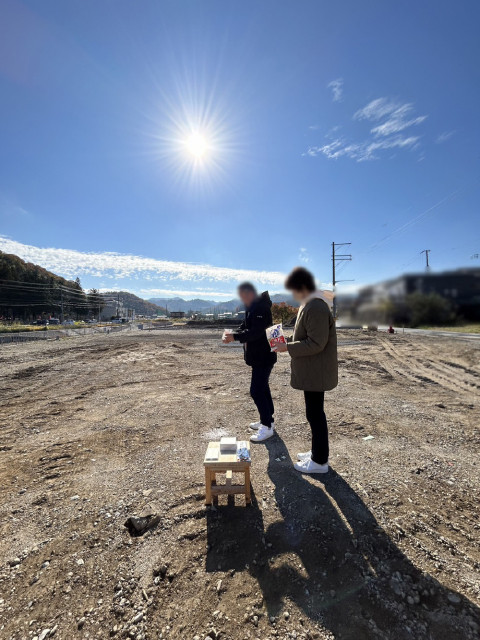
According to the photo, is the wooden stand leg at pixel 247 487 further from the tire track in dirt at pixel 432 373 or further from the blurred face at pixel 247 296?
the tire track in dirt at pixel 432 373

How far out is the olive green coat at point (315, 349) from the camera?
2809 mm

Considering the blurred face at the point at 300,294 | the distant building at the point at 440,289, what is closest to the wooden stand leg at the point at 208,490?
the blurred face at the point at 300,294

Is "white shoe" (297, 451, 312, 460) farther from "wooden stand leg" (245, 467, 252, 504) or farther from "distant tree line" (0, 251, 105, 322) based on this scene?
"distant tree line" (0, 251, 105, 322)

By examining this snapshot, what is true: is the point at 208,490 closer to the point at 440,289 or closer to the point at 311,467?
the point at 311,467

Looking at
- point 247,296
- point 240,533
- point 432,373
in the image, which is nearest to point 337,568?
point 240,533

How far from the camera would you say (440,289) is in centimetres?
269

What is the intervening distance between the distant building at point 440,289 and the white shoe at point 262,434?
2.53 m

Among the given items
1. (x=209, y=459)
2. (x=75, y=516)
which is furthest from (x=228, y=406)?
(x=75, y=516)

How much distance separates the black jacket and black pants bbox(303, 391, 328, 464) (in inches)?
35.6

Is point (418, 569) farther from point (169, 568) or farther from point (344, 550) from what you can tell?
point (169, 568)

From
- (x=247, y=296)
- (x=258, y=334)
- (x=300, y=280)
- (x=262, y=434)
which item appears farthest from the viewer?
(x=262, y=434)

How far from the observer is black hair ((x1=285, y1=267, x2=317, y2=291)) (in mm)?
3021

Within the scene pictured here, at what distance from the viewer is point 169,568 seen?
212 centimetres

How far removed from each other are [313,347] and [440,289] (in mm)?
1356
